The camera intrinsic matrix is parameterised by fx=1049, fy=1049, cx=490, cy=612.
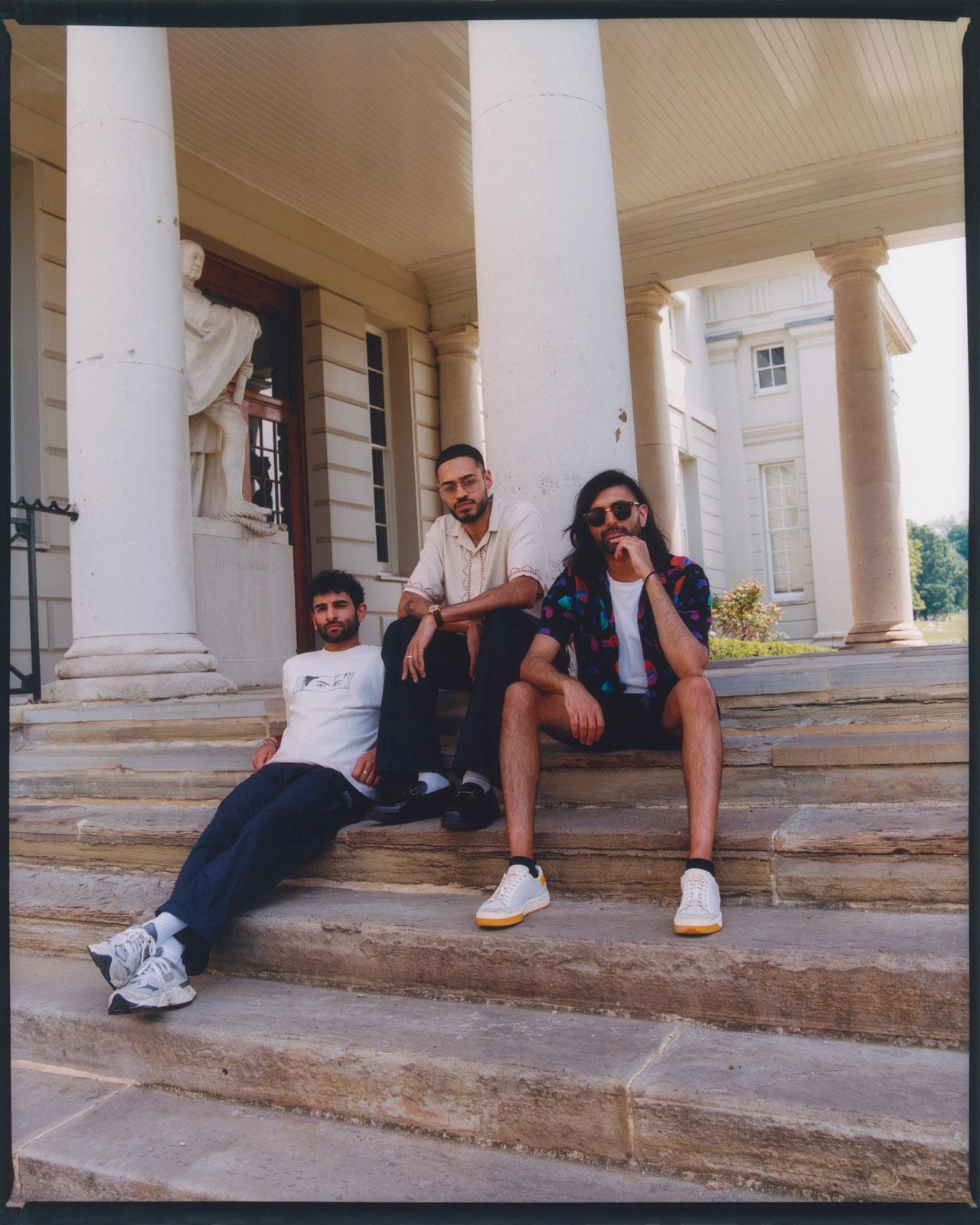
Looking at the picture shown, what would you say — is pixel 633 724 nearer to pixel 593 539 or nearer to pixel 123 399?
pixel 593 539

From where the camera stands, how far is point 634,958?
262 centimetres

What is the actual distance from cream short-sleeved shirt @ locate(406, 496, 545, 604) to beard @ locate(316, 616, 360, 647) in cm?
27

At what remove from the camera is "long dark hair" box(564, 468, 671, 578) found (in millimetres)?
3768

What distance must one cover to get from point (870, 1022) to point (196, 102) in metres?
9.48

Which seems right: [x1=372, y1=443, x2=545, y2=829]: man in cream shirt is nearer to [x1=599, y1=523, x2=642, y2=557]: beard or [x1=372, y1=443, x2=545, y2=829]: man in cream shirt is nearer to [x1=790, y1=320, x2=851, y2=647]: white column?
[x1=599, y1=523, x2=642, y2=557]: beard

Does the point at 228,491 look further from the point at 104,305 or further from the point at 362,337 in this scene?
the point at 362,337

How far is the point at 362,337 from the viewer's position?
12453 mm

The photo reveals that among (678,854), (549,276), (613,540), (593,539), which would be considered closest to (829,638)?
(549,276)

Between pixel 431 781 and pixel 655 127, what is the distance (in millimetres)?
8547

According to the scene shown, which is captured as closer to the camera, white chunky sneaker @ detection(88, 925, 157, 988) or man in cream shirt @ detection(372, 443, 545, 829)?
white chunky sneaker @ detection(88, 925, 157, 988)

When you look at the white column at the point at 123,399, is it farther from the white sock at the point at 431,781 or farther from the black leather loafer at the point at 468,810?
the black leather loafer at the point at 468,810

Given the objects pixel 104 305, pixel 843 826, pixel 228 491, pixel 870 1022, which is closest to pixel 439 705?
pixel 843 826

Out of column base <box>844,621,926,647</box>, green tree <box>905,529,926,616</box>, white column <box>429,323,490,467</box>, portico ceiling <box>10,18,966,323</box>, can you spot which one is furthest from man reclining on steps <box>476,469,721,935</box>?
white column <box>429,323,490,467</box>

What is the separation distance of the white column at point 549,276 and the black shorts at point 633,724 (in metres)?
1.02
